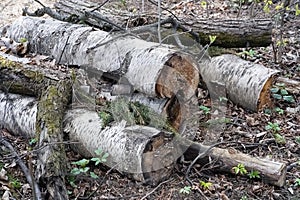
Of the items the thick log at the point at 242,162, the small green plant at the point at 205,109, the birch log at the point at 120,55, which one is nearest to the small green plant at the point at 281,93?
the small green plant at the point at 205,109

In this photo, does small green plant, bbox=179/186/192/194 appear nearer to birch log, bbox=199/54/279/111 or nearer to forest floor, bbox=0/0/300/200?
forest floor, bbox=0/0/300/200

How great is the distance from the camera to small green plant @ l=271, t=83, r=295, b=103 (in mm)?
4578

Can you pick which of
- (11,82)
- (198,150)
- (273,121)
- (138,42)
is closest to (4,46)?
(11,82)

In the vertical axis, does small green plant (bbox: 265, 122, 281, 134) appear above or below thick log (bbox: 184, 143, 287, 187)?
above

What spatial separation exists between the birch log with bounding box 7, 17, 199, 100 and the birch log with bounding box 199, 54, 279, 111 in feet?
1.94

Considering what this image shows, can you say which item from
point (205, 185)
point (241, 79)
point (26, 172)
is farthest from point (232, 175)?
point (26, 172)

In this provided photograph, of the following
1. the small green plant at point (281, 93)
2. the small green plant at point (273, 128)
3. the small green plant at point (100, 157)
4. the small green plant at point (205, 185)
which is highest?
the small green plant at point (281, 93)

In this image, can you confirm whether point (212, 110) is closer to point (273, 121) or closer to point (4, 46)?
point (273, 121)

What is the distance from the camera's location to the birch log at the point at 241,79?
4359 millimetres

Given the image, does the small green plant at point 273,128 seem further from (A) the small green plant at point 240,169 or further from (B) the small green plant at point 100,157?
(B) the small green plant at point 100,157

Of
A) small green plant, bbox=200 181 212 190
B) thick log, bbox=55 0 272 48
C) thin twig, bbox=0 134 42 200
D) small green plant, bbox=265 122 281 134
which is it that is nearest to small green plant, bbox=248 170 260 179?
small green plant, bbox=200 181 212 190

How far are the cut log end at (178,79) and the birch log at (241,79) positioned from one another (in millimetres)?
610

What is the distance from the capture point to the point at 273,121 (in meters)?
4.31

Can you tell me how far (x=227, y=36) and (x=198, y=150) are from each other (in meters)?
1.89
